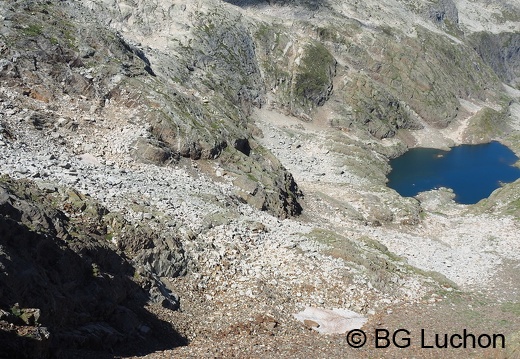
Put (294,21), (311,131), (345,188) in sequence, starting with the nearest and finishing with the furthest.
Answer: (345,188) < (311,131) < (294,21)

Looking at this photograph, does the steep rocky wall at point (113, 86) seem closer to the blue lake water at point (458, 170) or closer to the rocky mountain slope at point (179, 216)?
the rocky mountain slope at point (179, 216)

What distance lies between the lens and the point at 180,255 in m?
28.0

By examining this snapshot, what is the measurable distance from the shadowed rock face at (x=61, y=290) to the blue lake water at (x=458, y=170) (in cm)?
6505

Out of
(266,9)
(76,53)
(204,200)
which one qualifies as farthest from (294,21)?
(204,200)

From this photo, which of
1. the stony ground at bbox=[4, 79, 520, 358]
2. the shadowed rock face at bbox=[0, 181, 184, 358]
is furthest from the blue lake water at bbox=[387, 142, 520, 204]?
the shadowed rock face at bbox=[0, 181, 184, 358]

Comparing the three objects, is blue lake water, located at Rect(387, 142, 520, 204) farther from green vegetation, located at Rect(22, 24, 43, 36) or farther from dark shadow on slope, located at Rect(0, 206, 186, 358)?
dark shadow on slope, located at Rect(0, 206, 186, 358)

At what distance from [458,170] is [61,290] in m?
93.2

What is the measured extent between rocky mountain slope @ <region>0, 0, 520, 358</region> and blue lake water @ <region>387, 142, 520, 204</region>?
5830 millimetres

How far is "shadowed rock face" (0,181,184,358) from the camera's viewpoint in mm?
13788

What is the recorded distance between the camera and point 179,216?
32.2 m

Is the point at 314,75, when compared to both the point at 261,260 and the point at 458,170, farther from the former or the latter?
the point at 261,260

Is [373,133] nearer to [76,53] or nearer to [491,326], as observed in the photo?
[76,53]

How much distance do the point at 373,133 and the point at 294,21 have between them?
1591 inches

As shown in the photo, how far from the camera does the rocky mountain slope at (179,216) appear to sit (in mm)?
19141
